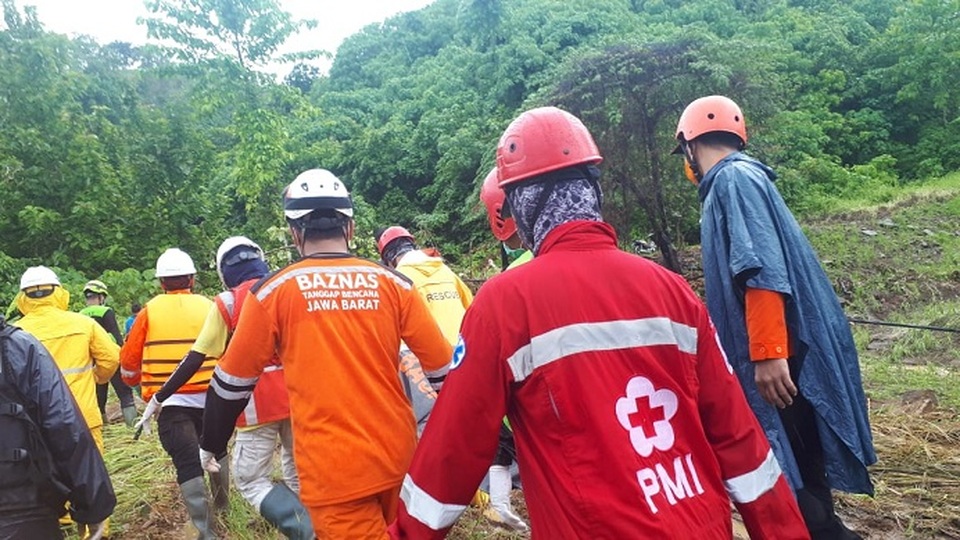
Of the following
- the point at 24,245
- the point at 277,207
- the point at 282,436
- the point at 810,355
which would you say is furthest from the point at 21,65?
the point at 810,355

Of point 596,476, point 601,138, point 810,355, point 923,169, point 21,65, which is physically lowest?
point 923,169

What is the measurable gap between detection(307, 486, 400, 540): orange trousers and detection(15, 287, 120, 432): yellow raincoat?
9.14 feet

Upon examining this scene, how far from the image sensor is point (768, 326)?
2.23m

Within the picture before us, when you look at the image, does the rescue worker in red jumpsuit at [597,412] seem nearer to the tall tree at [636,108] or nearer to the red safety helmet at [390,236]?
the red safety helmet at [390,236]

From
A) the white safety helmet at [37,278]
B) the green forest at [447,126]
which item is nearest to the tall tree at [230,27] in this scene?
the green forest at [447,126]

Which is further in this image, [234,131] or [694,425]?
[234,131]

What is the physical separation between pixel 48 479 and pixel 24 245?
12.7m

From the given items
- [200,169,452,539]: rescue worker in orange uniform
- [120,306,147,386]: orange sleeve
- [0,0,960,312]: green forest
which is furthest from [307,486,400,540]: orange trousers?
[0,0,960,312]: green forest

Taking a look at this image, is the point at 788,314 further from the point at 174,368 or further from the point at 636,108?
the point at 636,108

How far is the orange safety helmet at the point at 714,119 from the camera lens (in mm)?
2617

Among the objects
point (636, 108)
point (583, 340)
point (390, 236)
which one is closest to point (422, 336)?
point (583, 340)

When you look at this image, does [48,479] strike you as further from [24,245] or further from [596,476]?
[24,245]

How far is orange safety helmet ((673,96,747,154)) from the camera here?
8.59ft

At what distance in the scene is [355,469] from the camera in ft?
8.02
